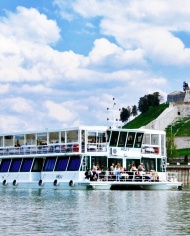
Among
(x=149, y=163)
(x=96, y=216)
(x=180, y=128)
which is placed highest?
(x=180, y=128)

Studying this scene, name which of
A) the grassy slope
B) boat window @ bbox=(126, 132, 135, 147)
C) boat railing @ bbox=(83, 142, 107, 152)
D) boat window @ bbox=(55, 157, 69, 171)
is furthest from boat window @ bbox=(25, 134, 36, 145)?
the grassy slope

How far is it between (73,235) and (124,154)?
29833 mm

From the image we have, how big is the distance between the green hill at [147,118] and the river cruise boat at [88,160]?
130 m

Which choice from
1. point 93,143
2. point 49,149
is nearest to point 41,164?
point 49,149

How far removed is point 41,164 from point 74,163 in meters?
5.49

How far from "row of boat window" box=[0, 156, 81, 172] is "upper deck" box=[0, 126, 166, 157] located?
2.05 ft

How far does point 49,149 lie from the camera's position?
54438mm

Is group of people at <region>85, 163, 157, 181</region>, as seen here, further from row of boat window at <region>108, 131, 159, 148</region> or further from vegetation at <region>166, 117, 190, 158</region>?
vegetation at <region>166, 117, 190, 158</region>

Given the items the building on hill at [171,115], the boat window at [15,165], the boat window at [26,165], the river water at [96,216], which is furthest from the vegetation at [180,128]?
the river water at [96,216]

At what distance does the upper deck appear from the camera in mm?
52094

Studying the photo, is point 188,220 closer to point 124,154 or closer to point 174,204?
point 174,204

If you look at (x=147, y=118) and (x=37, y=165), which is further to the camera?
(x=147, y=118)

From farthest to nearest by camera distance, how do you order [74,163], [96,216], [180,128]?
[180,128] < [74,163] < [96,216]

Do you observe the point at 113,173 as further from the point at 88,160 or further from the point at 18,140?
the point at 18,140
